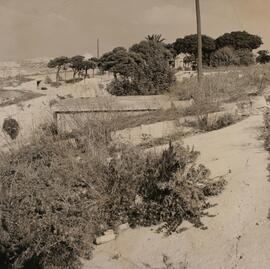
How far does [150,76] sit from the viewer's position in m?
20.4

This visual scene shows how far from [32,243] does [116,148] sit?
2.64 meters

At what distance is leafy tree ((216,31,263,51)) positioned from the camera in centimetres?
5344

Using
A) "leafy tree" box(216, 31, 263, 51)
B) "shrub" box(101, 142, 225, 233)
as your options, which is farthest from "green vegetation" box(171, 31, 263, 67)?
"shrub" box(101, 142, 225, 233)

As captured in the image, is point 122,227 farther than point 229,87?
No

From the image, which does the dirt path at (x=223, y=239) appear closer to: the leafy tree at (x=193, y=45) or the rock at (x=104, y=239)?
the rock at (x=104, y=239)

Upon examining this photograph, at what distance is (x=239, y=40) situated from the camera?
53750mm

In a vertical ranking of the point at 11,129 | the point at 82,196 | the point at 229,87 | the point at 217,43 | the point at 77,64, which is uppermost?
the point at 217,43

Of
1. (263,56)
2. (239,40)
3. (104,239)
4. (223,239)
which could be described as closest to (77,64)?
(239,40)

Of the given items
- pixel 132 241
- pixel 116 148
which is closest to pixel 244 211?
pixel 132 241

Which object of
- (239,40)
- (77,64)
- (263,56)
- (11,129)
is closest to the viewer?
(11,129)

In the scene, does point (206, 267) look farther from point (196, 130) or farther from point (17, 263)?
point (196, 130)

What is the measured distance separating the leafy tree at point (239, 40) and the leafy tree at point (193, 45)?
1.19 m

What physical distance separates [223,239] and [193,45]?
4835cm

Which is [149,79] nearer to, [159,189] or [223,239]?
[159,189]
